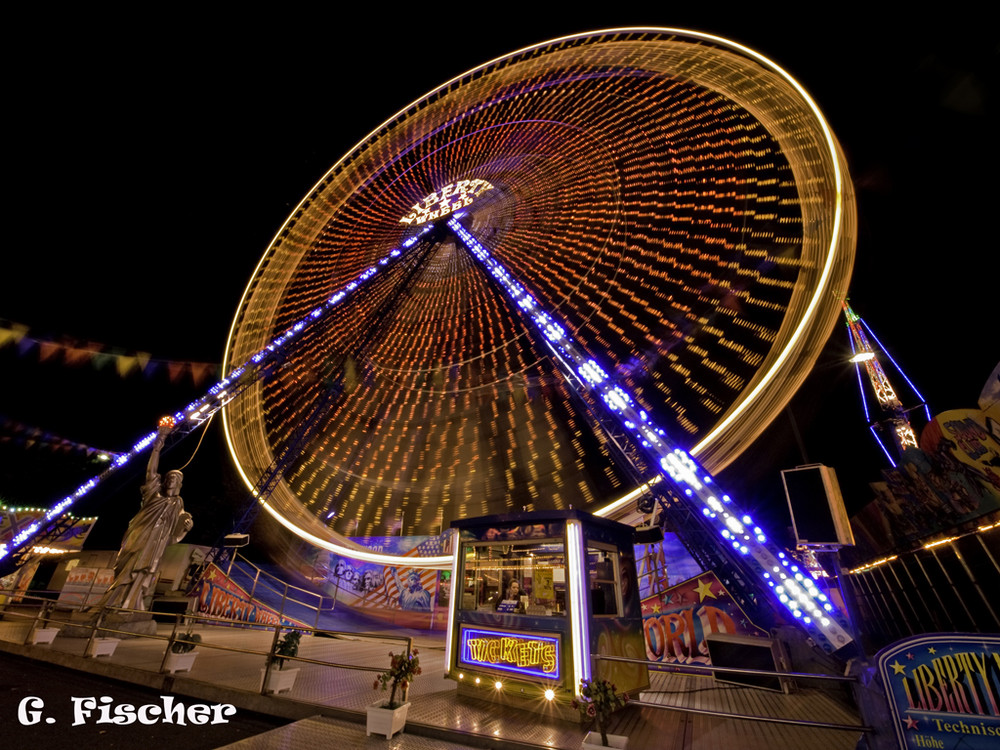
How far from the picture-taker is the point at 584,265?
44.3ft

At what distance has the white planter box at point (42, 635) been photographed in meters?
7.45

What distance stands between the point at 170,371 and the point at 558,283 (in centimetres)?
1344

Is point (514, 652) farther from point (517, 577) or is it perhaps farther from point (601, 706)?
point (601, 706)

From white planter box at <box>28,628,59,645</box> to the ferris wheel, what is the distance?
6.31 metres

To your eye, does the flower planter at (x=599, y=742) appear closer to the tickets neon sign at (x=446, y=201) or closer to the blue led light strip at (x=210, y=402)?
the blue led light strip at (x=210, y=402)

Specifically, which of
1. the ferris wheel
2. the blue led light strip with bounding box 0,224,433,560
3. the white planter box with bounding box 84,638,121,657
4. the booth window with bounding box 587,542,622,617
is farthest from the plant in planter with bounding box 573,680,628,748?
the blue led light strip with bounding box 0,224,433,560

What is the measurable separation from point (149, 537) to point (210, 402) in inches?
129

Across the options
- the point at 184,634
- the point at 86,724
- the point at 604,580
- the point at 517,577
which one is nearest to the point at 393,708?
Answer: the point at 517,577

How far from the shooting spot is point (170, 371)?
15008 mm

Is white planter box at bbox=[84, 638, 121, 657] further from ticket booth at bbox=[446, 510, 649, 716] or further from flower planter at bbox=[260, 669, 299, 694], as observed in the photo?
ticket booth at bbox=[446, 510, 649, 716]

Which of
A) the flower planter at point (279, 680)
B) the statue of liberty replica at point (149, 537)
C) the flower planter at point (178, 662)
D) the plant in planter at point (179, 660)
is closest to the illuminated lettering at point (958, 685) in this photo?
the flower planter at point (279, 680)

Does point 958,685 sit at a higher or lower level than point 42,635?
lower

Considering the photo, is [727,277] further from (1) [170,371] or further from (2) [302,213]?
(1) [170,371]

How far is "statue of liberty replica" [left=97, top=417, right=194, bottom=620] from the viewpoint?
29.5 ft
